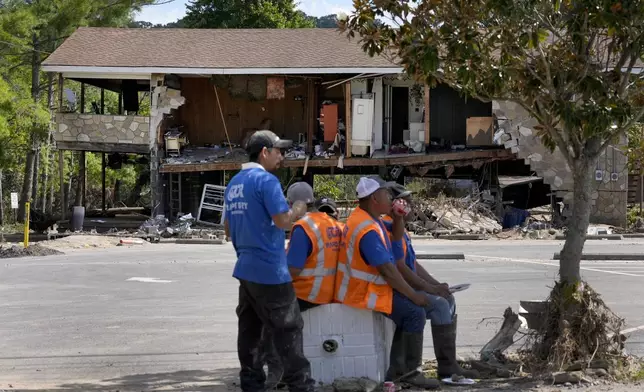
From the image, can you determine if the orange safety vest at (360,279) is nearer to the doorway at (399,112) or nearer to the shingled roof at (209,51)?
the shingled roof at (209,51)

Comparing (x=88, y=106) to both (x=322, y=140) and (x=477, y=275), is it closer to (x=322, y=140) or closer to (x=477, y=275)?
(x=322, y=140)

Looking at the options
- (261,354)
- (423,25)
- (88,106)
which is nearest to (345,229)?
(261,354)

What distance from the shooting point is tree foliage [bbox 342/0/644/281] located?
791 centimetres

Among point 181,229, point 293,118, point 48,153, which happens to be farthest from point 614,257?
point 48,153

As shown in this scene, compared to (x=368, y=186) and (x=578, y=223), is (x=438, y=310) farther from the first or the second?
(x=578, y=223)

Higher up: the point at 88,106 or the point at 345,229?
the point at 88,106

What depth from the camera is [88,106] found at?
44.7 meters

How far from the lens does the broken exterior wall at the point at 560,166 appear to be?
27.4 metres

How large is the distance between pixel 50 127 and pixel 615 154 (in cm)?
1775

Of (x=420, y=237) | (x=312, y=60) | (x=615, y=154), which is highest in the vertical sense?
(x=312, y=60)

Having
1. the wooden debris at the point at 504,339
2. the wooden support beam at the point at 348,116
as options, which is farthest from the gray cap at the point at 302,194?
the wooden support beam at the point at 348,116

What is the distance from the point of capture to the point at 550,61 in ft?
27.9

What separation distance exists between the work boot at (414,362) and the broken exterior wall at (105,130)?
22981 millimetres

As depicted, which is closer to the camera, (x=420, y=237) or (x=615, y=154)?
(x=420, y=237)
